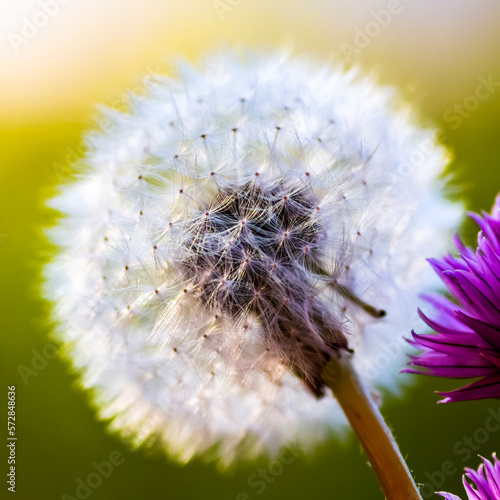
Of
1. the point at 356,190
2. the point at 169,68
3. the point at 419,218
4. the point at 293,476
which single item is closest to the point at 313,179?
the point at 356,190

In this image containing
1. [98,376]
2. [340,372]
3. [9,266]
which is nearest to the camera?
[340,372]

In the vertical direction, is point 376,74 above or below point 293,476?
above

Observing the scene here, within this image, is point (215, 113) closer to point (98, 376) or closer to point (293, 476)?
point (98, 376)
